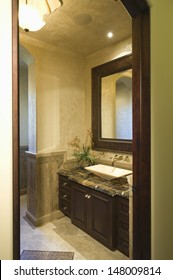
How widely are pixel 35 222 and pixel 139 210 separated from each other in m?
2.03

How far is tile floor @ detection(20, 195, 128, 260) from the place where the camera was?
7.25 ft

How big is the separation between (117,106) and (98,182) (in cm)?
120

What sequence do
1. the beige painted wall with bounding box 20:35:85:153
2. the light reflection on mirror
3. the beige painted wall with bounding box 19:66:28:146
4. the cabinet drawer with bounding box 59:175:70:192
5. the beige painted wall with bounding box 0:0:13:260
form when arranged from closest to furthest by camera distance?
the beige painted wall with bounding box 0:0:13:260, the light reflection on mirror, the beige painted wall with bounding box 20:35:85:153, the cabinet drawer with bounding box 59:175:70:192, the beige painted wall with bounding box 19:66:28:146

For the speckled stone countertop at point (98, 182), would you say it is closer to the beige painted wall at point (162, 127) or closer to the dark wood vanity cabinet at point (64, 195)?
the dark wood vanity cabinet at point (64, 195)

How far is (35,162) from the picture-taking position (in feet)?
9.45

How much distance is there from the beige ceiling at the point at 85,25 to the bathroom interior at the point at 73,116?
1cm

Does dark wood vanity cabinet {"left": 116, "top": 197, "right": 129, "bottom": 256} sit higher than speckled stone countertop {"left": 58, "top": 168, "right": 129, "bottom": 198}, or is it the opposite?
speckled stone countertop {"left": 58, "top": 168, "right": 129, "bottom": 198}

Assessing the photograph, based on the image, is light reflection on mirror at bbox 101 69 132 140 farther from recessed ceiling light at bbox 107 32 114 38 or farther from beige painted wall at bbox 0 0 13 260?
beige painted wall at bbox 0 0 13 260

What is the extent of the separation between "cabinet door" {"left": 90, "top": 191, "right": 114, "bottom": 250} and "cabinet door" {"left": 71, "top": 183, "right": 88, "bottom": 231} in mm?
143

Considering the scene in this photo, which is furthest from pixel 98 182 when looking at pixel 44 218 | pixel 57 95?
pixel 57 95

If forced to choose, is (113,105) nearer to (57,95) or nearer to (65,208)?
(57,95)

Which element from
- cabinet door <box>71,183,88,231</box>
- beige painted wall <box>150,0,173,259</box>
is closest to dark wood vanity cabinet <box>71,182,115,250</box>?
cabinet door <box>71,183,88,231</box>
